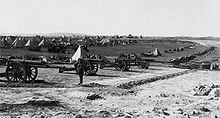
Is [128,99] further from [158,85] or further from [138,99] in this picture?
[158,85]

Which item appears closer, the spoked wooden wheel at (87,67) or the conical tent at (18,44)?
the spoked wooden wheel at (87,67)

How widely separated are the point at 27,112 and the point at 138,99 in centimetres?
553

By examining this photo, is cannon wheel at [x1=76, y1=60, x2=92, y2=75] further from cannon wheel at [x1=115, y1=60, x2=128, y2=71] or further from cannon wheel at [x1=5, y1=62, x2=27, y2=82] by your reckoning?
cannon wheel at [x1=5, y1=62, x2=27, y2=82]

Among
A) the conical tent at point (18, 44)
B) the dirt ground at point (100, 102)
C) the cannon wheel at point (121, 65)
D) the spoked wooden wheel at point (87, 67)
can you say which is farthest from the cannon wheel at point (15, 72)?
the conical tent at point (18, 44)

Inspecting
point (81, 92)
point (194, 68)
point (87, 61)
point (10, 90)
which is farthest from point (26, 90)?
point (194, 68)

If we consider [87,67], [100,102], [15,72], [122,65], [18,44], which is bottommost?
[122,65]

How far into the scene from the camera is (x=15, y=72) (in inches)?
797

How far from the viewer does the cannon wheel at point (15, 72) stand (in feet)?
66.0

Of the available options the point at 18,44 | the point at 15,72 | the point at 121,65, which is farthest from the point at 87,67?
the point at 18,44

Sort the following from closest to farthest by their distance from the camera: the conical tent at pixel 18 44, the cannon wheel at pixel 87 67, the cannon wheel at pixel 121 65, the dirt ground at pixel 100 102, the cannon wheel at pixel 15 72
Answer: the dirt ground at pixel 100 102, the cannon wheel at pixel 15 72, the cannon wheel at pixel 87 67, the cannon wheel at pixel 121 65, the conical tent at pixel 18 44

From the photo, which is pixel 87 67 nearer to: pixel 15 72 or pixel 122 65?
pixel 122 65

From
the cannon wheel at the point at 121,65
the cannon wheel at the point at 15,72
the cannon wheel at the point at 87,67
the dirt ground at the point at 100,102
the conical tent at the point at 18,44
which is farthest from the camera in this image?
the conical tent at the point at 18,44

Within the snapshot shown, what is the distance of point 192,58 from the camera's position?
172 feet

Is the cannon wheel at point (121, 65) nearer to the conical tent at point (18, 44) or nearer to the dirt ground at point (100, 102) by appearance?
the dirt ground at point (100, 102)
